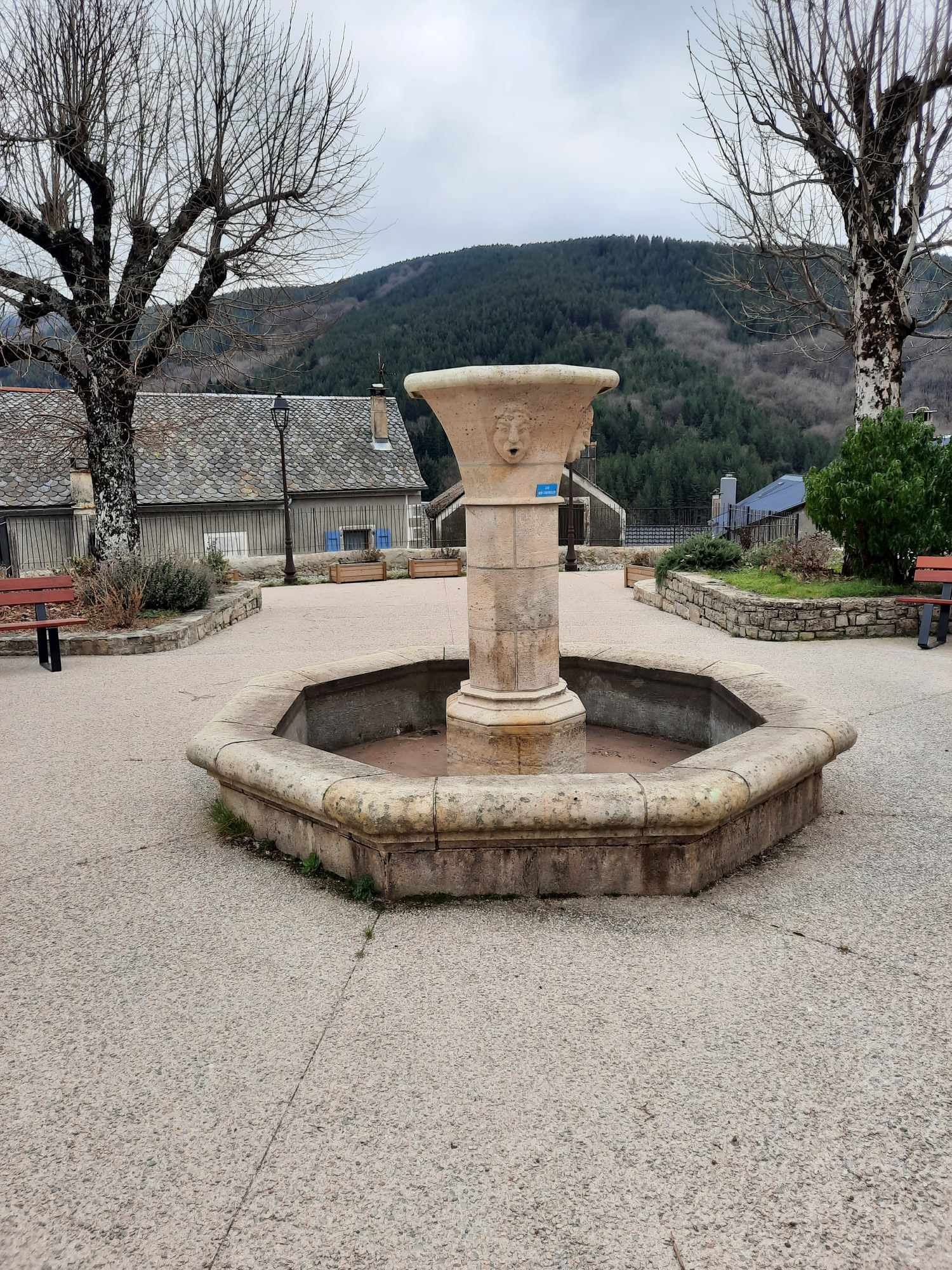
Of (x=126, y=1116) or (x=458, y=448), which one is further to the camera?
(x=458, y=448)

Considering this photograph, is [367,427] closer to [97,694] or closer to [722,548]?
[722,548]

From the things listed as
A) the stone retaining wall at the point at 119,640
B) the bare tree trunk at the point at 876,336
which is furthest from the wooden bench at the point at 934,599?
the stone retaining wall at the point at 119,640

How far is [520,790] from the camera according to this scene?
3.43 m

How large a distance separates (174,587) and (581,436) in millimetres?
7967

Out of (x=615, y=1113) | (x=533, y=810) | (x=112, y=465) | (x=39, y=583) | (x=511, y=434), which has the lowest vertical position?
(x=615, y=1113)

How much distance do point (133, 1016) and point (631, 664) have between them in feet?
12.5

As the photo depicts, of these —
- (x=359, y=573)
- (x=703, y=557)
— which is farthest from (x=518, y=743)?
(x=359, y=573)

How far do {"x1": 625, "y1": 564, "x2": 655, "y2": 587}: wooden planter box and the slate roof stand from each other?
472 inches

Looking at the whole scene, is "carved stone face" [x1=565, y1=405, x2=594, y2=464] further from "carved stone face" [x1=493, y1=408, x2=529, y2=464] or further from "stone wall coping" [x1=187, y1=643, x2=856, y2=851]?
"stone wall coping" [x1=187, y1=643, x2=856, y2=851]

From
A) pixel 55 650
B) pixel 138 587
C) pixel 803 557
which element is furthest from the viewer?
pixel 803 557

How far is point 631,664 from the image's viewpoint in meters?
5.79

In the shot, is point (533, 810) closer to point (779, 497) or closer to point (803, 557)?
point (803, 557)

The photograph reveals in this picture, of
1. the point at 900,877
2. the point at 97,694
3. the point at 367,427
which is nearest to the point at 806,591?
the point at 900,877

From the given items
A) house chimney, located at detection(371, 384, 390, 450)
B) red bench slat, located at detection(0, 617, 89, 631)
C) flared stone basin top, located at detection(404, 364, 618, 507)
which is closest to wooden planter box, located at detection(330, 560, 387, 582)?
red bench slat, located at detection(0, 617, 89, 631)
